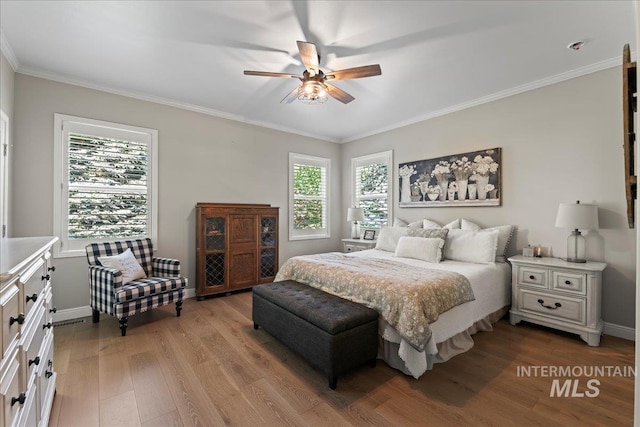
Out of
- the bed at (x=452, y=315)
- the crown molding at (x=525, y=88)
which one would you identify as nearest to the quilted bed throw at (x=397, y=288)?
the bed at (x=452, y=315)

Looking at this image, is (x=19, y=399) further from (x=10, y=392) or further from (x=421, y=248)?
(x=421, y=248)

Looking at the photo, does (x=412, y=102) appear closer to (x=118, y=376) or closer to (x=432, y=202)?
(x=432, y=202)

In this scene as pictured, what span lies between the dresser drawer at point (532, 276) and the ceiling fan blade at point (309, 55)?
3.05 metres

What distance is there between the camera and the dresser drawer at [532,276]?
2922 millimetres

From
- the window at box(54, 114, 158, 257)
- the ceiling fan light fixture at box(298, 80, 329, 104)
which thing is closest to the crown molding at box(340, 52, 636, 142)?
the ceiling fan light fixture at box(298, 80, 329, 104)

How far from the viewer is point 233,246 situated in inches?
164

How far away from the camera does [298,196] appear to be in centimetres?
539

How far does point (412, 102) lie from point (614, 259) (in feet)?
9.47

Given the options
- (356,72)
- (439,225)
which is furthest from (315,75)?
(439,225)

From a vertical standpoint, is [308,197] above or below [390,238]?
above

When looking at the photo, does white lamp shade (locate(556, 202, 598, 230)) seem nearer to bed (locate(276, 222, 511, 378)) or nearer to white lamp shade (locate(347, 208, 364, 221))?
bed (locate(276, 222, 511, 378))

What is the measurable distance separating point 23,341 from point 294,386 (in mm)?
1569

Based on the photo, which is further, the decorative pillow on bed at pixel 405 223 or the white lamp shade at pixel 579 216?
the decorative pillow on bed at pixel 405 223

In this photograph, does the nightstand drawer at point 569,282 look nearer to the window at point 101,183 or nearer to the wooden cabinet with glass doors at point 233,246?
the wooden cabinet with glass doors at point 233,246
